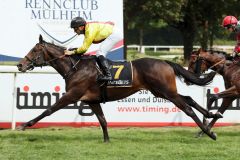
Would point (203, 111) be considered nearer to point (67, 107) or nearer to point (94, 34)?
point (94, 34)

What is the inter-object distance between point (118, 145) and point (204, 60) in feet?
9.54

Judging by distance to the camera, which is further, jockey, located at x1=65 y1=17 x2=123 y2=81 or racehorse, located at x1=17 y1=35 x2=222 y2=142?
racehorse, located at x1=17 y1=35 x2=222 y2=142

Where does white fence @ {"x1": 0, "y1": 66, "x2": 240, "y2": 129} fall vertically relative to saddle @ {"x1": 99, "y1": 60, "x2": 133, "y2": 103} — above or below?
below

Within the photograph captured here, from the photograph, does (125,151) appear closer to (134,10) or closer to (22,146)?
(22,146)

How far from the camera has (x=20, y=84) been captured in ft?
38.7

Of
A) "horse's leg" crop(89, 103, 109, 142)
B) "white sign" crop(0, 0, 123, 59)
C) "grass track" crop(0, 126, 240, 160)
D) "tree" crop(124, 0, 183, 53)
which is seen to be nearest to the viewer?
"grass track" crop(0, 126, 240, 160)

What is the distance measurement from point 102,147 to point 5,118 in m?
3.49

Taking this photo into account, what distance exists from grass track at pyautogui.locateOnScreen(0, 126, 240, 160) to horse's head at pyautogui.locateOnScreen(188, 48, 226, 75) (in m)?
1.27

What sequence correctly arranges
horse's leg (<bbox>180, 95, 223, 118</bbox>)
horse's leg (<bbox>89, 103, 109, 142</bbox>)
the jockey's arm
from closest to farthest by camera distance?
the jockey's arm
horse's leg (<bbox>89, 103, 109, 142</bbox>)
horse's leg (<bbox>180, 95, 223, 118</bbox>)

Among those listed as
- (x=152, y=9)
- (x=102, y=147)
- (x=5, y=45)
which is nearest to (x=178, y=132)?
(x=102, y=147)

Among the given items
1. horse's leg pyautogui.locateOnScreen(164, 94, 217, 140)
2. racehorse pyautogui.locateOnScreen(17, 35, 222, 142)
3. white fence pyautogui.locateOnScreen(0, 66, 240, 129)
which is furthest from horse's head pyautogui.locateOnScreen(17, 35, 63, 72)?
horse's leg pyautogui.locateOnScreen(164, 94, 217, 140)

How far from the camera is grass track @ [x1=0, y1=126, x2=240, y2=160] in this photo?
7984 mm

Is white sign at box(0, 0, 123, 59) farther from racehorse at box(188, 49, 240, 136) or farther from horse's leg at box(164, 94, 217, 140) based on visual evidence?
Answer: horse's leg at box(164, 94, 217, 140)

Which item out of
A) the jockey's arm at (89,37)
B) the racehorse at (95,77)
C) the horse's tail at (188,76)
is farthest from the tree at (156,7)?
the jockey's arm at (89,37)
